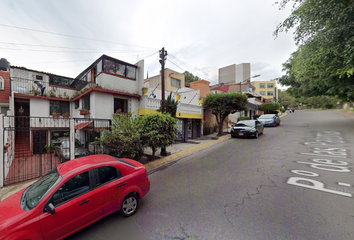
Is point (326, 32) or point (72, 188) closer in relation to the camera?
point (72, 188)

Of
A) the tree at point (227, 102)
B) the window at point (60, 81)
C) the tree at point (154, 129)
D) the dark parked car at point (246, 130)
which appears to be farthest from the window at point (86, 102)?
the dark parked car at point (246, 130)

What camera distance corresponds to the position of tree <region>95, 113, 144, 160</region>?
6.05 m

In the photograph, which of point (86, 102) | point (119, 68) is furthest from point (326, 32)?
point (86, 102)

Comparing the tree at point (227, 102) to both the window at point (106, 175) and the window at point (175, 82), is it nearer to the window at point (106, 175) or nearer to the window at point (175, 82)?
the window at point (175, 82)

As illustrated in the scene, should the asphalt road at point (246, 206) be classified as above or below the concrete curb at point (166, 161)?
above

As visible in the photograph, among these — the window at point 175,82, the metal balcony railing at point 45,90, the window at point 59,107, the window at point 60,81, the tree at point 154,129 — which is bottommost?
the tree at point 154,129

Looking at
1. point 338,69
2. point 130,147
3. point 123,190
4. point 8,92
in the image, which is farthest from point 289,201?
point 8,92

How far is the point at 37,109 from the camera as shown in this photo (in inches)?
437

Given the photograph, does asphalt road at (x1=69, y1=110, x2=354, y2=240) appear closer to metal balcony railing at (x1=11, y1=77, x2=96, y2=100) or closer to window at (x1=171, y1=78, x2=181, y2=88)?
metal balcony railing at (x1=11, y1=77, x2=96, y2=100)

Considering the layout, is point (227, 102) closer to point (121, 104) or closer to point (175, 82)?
point (121, 104)

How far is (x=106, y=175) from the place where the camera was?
310cm

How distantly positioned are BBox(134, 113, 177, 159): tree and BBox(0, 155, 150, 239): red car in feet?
10.3

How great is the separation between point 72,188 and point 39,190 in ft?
2.10

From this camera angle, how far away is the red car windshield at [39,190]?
7.97 feet
